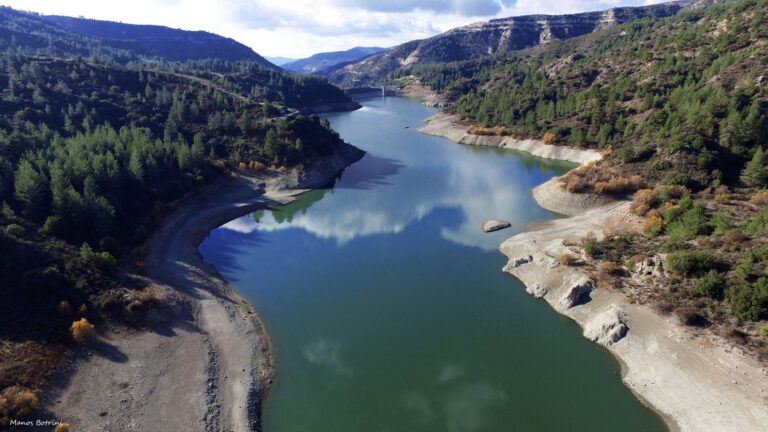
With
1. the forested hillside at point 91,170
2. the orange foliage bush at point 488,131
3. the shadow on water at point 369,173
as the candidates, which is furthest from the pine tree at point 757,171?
the forested hillside at point 91,170

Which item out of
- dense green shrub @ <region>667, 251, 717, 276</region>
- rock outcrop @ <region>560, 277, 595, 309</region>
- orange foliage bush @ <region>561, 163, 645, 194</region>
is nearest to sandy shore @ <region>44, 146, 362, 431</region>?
rock outcrop @ <region>560, 277, 595, 309</region>

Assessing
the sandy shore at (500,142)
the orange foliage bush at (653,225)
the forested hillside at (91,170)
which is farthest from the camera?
the sandy shore at (500,142)

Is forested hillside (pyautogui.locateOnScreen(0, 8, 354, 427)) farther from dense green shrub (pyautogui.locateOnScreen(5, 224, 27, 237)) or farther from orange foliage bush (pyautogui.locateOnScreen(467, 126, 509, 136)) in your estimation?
orange foliage bush (pyautogui.locateOnScreen(467, 126, 509, 136))

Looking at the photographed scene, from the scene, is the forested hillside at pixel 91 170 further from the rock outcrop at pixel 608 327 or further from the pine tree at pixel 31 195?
the rock outcrop at pixel 608 327

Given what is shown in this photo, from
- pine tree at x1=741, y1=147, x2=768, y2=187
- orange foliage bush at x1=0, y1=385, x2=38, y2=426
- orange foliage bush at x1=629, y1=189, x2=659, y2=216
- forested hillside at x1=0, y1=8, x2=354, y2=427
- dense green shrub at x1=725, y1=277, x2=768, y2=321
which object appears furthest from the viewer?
pine tree at x1=741, y1=147, x2=768, y2=187

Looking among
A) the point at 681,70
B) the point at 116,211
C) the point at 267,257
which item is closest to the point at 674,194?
the point at 267,257
